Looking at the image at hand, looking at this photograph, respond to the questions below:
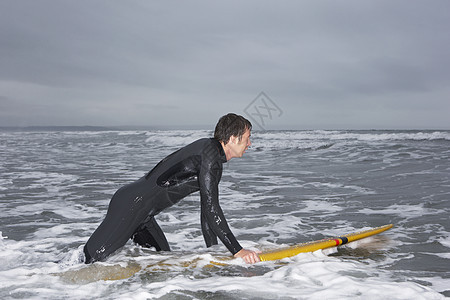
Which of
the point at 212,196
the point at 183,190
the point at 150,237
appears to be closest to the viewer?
the point at 212,196

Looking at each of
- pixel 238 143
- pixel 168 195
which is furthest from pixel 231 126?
pixel 168 195

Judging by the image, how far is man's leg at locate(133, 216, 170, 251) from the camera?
3596 millimetres

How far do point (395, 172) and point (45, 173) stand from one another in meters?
9.75

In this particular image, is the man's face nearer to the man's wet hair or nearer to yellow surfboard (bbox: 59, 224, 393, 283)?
the man's wet hair

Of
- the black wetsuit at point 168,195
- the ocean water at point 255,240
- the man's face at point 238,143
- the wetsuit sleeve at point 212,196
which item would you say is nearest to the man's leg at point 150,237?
the ocean water at point 255,240

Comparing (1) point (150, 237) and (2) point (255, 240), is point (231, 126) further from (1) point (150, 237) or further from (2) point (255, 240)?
(2) point (255, 240)

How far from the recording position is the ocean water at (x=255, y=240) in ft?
9.53

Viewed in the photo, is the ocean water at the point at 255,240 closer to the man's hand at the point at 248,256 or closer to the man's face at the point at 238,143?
the man's hand at the point at 248,256

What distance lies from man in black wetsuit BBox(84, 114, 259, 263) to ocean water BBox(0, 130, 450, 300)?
0.77ft

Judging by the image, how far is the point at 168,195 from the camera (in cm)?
330

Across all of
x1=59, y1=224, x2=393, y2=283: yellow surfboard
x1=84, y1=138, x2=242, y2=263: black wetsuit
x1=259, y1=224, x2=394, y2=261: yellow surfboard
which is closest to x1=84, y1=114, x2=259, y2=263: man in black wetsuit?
x1=84, y1=138, x2=242, y2=263: black wetsuit

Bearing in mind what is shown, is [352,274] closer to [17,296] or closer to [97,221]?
[17,296]

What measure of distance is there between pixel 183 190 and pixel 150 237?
0.70m

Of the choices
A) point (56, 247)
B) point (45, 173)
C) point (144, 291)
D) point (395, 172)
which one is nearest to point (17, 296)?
point (144, 291)
